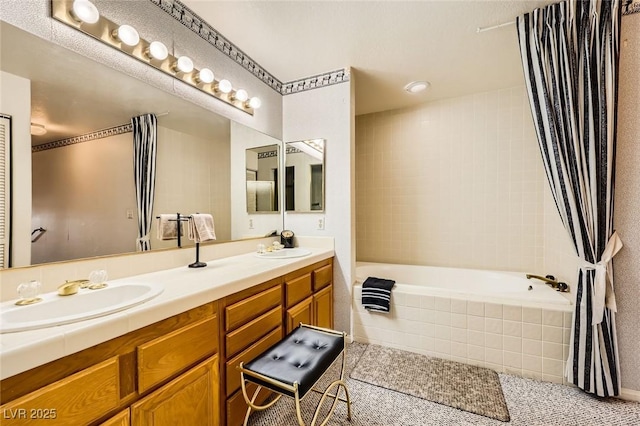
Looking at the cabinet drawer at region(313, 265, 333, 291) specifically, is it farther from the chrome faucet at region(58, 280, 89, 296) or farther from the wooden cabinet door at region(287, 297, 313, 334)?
the chrome faucet at region(58, 280, 89, 296)

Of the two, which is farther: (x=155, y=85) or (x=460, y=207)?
(x=460, y=207)

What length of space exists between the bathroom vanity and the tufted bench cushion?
0.19 m

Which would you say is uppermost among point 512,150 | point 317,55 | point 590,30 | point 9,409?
point 317,55

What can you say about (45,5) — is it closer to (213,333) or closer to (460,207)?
(213,333)

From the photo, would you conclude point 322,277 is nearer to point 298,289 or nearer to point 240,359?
point 298,289

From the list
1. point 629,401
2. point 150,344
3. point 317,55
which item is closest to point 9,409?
point 150,344

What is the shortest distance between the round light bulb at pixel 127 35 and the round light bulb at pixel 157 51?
77mm

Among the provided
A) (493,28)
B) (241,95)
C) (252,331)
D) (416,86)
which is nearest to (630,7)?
(493,28)

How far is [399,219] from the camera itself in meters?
3.15

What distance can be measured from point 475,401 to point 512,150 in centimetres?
236

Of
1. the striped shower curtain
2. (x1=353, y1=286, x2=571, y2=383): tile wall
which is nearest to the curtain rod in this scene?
the striped shower curtain

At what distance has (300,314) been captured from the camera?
1.83 meters

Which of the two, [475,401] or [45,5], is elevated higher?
[45,5]

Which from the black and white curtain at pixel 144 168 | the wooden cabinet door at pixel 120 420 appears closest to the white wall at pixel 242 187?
the black and white curtain at pixel 144 168
